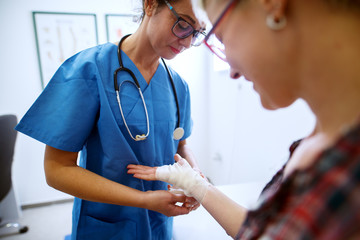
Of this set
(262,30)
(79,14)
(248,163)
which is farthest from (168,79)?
(79,14)

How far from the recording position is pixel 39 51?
226 centimetres

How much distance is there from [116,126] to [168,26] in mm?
421

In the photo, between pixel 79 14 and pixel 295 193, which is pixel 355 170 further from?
pixel 79 14

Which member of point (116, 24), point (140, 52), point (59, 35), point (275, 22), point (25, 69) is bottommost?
point (275, 22)

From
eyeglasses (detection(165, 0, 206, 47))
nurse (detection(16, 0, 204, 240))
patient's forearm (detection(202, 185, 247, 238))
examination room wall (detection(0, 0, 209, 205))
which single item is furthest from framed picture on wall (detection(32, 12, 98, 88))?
patient's forearm (detection(202, 185, 247, 238))

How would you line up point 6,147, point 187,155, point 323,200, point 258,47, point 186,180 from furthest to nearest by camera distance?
point 6,147 → point 187,155 → point 186,180 → point 258,47 → point 323,200

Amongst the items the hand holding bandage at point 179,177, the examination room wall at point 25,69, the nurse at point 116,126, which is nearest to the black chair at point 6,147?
the examination room wall at point 25,69

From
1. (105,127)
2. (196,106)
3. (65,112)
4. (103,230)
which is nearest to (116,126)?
(105,127)

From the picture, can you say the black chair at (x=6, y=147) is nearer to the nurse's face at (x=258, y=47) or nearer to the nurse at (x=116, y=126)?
the nurse at (x=116, y=126)

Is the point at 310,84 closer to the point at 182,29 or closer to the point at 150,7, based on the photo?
the point at 182,29

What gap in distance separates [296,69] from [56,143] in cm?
72

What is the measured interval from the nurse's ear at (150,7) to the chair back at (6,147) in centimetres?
162

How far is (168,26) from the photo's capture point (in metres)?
0.77

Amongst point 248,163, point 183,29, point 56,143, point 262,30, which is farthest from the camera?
point 248,163
